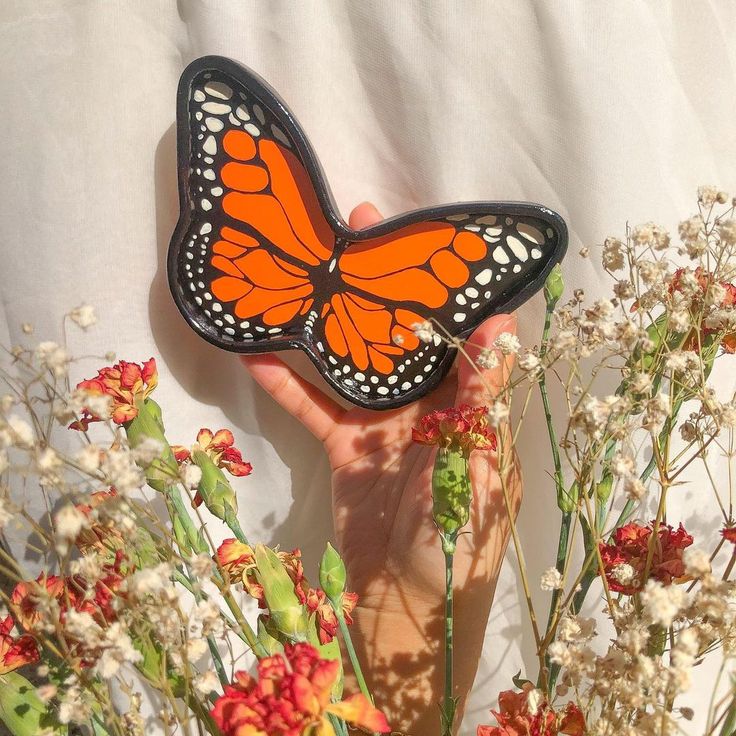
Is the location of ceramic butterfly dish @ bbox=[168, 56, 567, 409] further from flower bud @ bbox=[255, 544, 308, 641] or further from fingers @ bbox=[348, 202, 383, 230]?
flower bud @ bbox=[255, 544, 308, 641]

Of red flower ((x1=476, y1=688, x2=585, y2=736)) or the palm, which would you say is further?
the palm

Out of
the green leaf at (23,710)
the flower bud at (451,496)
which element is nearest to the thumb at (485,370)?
the flower bud at (451,496)

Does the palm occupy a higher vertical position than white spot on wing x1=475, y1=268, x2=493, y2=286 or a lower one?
lower

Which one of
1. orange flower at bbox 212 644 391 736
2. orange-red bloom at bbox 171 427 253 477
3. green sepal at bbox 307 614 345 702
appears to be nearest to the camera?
orange flower at bbox 212 644 391 736

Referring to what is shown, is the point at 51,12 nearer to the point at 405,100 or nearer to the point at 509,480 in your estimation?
the point at 405,100

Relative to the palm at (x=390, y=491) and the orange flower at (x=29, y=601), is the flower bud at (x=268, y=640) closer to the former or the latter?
the orange flower at (x=29, y=601)

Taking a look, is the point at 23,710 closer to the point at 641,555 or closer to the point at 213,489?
the point at 213,489

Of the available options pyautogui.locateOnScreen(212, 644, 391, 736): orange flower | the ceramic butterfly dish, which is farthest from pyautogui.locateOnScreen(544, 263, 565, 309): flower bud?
pyautogui.locateOnScreen(212, 644, 391, 736): orange flower
